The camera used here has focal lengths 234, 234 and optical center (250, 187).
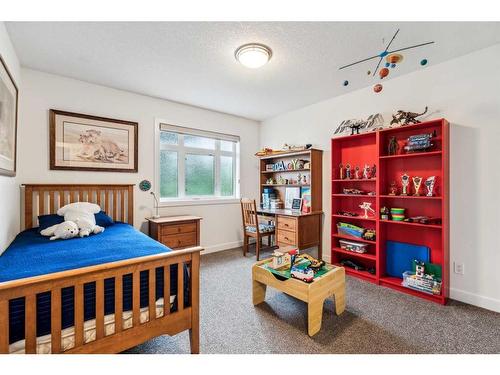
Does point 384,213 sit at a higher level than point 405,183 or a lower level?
lower

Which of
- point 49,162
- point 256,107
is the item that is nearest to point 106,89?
point 49,162

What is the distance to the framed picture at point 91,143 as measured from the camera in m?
2.68

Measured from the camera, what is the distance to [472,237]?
221cm

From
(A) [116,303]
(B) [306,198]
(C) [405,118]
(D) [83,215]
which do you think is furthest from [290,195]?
(A) [116,303]

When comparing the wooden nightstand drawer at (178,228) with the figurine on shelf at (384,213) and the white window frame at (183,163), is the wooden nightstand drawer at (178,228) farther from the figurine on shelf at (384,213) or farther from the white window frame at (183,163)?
the figurine on shelf at (384,213)

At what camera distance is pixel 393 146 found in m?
2.64

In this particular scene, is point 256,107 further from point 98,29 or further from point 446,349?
point 446,349

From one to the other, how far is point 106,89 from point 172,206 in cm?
176

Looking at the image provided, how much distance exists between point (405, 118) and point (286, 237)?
79.7 inches

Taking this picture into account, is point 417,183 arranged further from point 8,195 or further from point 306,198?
point 8,195

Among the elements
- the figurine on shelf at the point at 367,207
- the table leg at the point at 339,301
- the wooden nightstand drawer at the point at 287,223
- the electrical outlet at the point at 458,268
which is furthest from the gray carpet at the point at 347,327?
the wooden nightstand drawer at the point at 287,223

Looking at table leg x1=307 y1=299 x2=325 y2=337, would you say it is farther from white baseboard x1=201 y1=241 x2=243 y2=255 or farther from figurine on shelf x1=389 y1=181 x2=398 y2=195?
white baseboard x1=201 y1=241 x2=243 y2=255

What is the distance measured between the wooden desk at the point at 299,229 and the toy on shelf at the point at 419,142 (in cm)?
145
